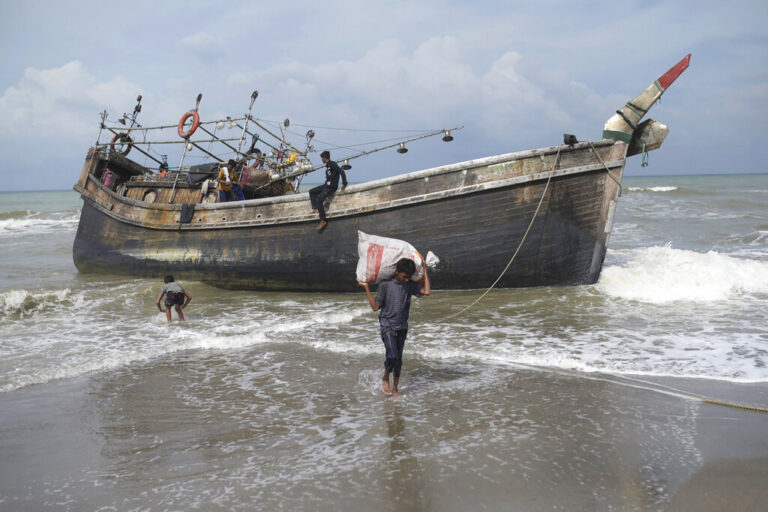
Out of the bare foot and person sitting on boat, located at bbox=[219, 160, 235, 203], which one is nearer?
the bare foot

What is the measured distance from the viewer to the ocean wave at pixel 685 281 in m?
9.23

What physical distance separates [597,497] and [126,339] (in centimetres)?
660

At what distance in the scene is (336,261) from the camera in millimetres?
10141

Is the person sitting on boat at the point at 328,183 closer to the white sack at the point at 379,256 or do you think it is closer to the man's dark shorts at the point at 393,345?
the white sack at the point at 379,256

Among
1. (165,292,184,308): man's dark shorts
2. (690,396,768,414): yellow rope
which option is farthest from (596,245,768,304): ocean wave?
(165,292,184,308): man's dark shorts

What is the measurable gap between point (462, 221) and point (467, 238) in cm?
31

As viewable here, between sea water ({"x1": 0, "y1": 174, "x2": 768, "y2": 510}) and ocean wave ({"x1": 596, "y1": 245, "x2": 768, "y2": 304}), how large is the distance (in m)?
0.05

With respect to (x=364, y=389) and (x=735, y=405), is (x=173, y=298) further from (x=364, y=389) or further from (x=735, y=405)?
(x=735, y=405)

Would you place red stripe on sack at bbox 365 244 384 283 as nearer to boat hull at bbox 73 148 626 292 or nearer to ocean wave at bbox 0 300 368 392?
ocean wave at bbox 0 300 368 392

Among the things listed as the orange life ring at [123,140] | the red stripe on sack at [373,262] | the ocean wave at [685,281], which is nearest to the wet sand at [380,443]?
the red stripe on sack at [373,262]

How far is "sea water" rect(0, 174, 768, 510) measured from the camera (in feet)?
11.4

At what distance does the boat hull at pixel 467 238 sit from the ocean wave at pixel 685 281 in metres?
0.66

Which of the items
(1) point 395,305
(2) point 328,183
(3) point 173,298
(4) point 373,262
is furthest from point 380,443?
(2) point 328,183

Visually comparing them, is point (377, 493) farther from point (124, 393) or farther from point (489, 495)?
point (124, 393)
